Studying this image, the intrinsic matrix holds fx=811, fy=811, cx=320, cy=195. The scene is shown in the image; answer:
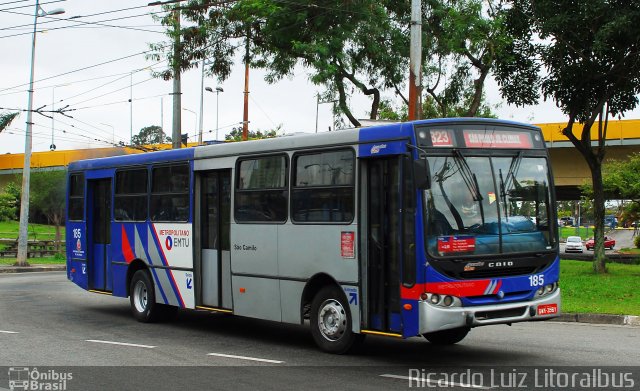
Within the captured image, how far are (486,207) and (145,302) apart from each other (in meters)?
7.52

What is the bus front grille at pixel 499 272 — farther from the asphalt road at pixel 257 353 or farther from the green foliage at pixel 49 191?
the green foliage at pixel 49 191

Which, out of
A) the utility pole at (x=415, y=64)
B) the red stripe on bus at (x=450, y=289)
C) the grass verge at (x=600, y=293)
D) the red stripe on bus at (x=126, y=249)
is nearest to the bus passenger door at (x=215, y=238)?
the red stripe on bus at (x=126, y=249)

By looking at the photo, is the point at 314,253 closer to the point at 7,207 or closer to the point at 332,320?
the point at 332,320

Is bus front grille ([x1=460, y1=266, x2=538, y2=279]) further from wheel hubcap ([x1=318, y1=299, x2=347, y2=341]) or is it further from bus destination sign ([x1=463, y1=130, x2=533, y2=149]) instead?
wheel hubcap ([x1=318, y1=299, x2=347, y2=341])

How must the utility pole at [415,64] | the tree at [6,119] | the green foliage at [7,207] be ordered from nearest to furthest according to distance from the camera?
1. the utility pole at [415,64]
2. the tree at [6,119]
3. the green foliage at [7,207]

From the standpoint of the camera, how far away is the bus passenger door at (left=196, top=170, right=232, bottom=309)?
13.0 metres

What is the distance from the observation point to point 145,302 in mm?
14945

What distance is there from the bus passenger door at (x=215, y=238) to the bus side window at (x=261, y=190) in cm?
40

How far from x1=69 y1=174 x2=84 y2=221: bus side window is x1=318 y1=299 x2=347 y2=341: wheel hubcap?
7.74 metres

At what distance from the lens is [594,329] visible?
45.0 feet

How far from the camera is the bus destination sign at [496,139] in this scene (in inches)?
398

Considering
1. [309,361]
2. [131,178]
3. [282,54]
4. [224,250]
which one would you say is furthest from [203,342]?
[282,54]

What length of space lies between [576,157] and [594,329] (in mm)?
28811

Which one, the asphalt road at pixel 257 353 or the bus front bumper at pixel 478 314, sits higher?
the bus front bumper at pixel 478 314
